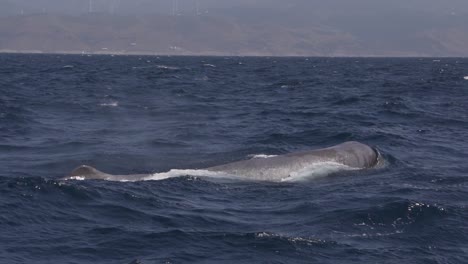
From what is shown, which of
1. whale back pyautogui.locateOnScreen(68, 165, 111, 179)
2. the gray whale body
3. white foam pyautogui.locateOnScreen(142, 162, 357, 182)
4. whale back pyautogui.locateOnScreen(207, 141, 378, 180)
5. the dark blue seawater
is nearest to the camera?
the dark blue seawater

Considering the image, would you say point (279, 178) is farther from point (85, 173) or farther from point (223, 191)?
point (85, 173)

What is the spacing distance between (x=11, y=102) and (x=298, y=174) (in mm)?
24753


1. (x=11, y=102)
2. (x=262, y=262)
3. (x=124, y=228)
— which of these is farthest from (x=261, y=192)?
(x=11, y=102)

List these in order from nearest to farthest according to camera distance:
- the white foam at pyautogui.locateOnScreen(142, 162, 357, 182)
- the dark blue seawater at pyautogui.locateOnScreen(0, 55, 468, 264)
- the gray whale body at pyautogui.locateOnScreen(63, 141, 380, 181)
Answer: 1. the dark blue seawater at pyautogui.locateOnScreen(0, 55, 468, 264)
2. the gray whale body at pyautogui.locateOnScreen(63, 141, 380, 181)
3. the white foam at pyautogui.locateOnScreen(142, 162, 357, 182)

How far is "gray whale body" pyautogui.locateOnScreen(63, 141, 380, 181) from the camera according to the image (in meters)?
21.8

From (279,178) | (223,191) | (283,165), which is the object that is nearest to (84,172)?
(223,191)

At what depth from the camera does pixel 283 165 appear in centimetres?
2325

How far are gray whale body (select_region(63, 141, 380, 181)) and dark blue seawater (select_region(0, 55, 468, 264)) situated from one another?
67 cm

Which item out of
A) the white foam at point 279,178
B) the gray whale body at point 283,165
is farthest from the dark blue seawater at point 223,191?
the gray whale body at point 283,165

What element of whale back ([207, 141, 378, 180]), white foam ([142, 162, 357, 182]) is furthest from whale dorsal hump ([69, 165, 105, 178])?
whale back ([207, 141, 378, 180])

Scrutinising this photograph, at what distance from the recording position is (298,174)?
22828 mm

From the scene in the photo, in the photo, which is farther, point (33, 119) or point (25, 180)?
point (33, 119)

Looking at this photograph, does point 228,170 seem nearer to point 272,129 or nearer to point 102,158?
point 102,158

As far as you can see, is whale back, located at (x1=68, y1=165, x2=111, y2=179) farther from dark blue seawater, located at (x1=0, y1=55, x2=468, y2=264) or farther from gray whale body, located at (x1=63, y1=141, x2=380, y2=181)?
dark blue seawater, located at (x1=0, y1=55, x2=468, y2=264)
